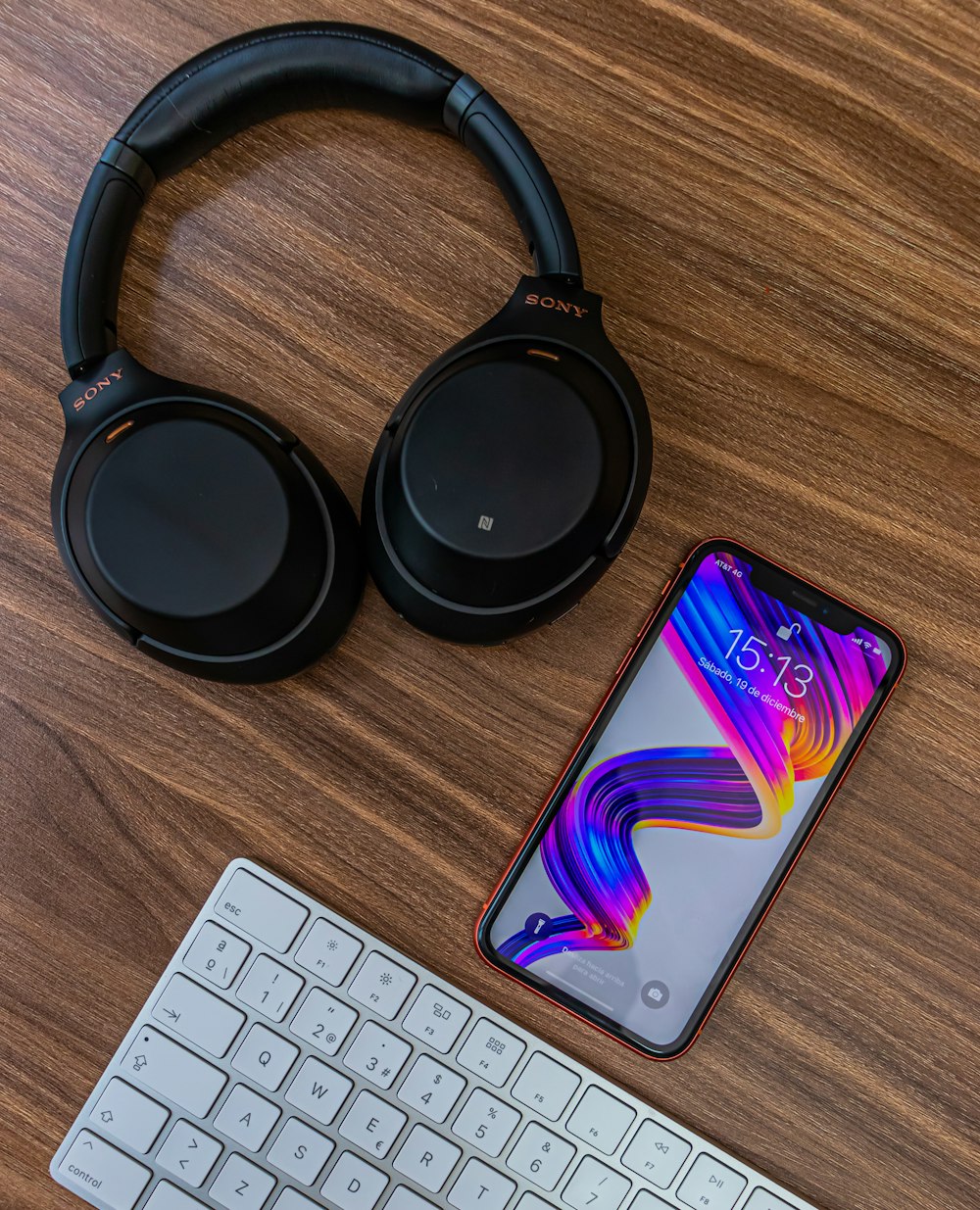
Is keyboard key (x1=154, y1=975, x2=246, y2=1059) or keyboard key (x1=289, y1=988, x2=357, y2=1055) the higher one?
keyboard key (x1=289, y1=988, x2=357, y2=1055)

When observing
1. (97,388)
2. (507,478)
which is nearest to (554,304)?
(507,478)

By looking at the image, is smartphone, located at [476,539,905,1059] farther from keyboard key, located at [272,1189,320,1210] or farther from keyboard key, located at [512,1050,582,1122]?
keyboard key, located at [272,1189,320,1210]

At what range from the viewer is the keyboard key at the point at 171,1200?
449 millimetres

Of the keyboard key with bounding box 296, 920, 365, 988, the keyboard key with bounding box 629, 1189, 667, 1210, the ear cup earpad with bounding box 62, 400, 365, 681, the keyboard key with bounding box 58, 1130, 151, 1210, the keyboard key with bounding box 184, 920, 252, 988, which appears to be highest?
the ear cup earpad with bounding box 62, 400, 365, 681

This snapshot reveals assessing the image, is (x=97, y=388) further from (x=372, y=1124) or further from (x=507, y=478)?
(x=372, y=1124)

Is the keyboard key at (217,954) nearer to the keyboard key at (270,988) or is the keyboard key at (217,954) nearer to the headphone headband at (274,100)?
the keyboard key at (270,988)

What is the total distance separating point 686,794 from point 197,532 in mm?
266

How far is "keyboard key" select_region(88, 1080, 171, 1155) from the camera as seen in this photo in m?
0.45

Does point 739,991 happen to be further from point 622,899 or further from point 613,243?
point 613,243

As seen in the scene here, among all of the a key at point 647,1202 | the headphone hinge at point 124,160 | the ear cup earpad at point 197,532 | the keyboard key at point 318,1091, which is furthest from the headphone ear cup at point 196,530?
the a key at point 647,1202

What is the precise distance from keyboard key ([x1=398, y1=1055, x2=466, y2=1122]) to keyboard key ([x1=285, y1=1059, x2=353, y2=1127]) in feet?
0.10

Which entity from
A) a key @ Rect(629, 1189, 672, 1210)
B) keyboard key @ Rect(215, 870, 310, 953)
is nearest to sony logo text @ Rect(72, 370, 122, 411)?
keyboard key @ Rect(215, 870, 310, 953)

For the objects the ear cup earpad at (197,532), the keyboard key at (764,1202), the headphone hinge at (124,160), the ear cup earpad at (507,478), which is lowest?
the keyboard key at (764,1202)

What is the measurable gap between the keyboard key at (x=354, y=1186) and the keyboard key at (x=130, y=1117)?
0.09 metres
